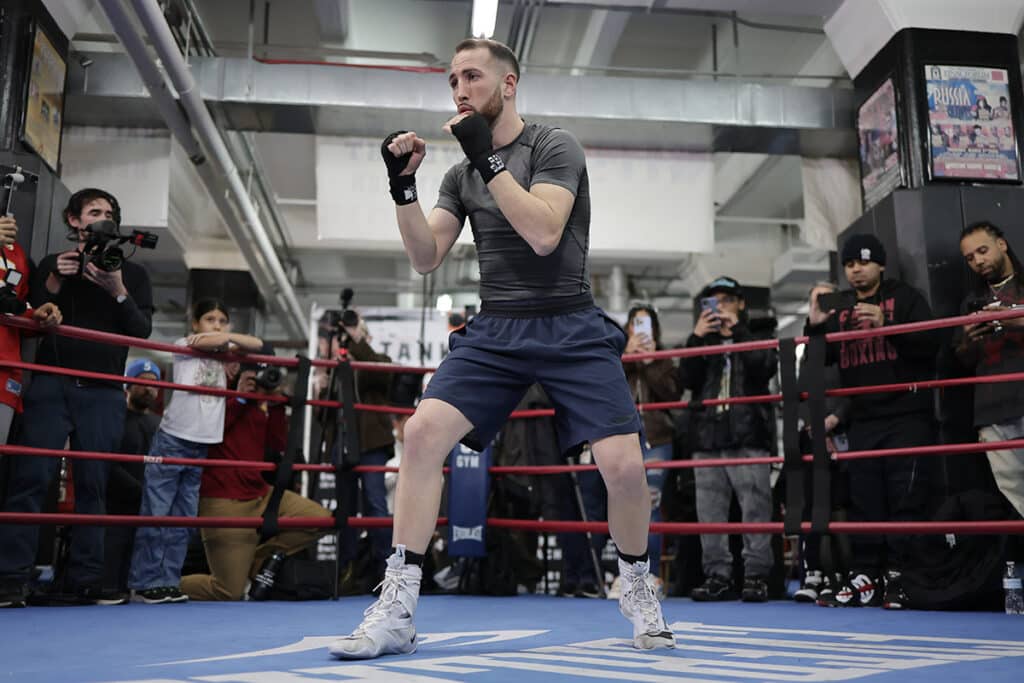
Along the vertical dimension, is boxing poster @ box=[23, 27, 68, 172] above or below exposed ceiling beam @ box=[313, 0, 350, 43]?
below

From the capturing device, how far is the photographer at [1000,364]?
345 centimetres

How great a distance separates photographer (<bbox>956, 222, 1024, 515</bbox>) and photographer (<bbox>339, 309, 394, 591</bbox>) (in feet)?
8.46

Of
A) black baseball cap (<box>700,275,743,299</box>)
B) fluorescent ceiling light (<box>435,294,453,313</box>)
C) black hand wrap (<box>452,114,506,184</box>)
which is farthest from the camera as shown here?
fluorescent ceiling light (<box>435,294,453,313</box>)

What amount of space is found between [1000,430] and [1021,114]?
8.36 feet

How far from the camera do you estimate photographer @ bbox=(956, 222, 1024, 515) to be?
345 centimetres

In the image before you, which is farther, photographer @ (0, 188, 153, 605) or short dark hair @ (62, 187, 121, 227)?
short dark hair @ (62, 187, 121, 227)

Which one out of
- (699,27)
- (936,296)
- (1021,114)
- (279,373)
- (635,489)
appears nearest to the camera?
(635,489)

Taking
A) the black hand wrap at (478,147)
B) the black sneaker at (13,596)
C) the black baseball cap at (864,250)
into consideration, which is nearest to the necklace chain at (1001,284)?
the black baseball cap at (864,250)

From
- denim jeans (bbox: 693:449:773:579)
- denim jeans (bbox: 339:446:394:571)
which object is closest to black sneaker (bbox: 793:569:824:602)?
denim jeans (bbox: 693:449:773:579)

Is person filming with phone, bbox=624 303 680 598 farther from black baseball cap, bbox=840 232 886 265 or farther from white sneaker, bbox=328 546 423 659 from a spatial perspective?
white sneaker, bbox=328 546 423 659

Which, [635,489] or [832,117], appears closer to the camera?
[635,489]

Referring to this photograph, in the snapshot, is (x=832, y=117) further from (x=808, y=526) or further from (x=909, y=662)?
(x=909, y=662)

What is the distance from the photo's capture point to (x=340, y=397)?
4035 millimetres

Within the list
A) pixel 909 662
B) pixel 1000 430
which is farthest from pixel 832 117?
pixel 909 662
